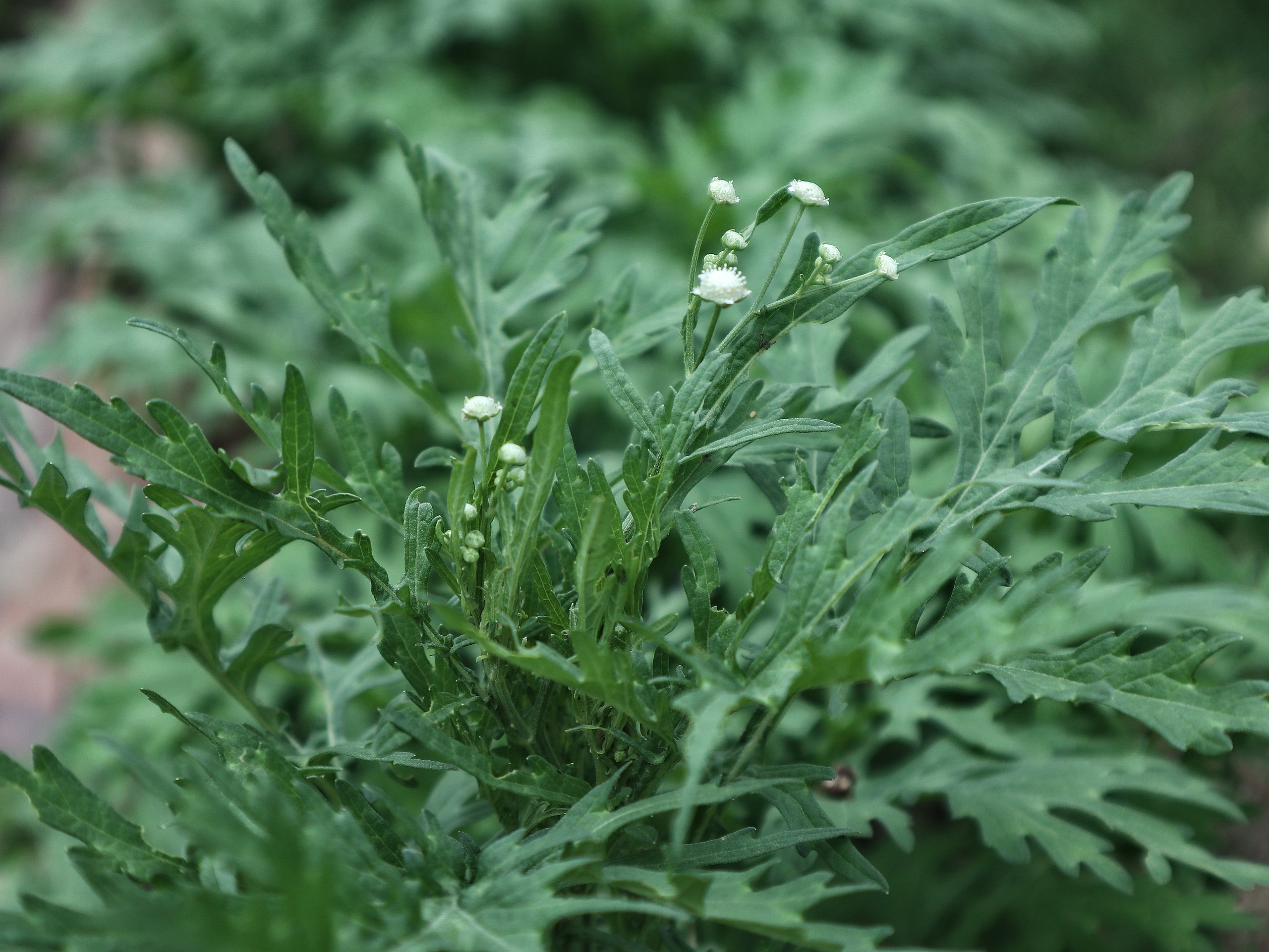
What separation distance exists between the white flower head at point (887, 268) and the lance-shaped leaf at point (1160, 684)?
23 cm

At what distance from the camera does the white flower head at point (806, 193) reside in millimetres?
581

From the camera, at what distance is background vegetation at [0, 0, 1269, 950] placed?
128 centimetres

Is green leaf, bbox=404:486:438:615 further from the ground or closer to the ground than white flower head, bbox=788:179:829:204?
closer to the ground

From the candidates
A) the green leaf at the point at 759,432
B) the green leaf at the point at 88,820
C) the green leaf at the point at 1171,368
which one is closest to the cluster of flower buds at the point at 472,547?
the green leaf at the point at 759,432

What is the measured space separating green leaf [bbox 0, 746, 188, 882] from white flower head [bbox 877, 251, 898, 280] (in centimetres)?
51

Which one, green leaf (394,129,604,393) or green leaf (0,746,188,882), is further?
green leaf (394,129,604,393)

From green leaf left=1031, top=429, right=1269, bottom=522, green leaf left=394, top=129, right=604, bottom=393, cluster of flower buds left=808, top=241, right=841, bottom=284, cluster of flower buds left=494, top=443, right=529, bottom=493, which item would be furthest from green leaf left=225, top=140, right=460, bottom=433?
green leaf left=1031, top=429, right=1269, bottom=522

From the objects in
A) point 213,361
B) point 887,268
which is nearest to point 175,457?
point 213,361

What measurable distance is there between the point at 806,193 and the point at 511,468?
23cm

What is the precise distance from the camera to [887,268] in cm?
57

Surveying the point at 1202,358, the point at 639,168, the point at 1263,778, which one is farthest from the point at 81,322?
the point at 1263,778

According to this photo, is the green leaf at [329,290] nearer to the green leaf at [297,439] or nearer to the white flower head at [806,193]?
the green leaf at [297,439]

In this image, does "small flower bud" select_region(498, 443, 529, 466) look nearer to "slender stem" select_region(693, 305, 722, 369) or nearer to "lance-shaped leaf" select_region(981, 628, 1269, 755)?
"slender stem" select_region(693, 305, 722, 369)

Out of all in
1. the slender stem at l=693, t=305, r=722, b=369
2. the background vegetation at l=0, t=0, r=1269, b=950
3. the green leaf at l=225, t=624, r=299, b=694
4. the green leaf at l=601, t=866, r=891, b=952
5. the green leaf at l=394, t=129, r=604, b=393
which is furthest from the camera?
the background vegetation at l=0, t=0, r=1269, b=950
